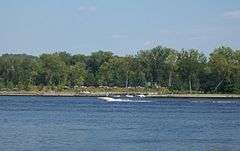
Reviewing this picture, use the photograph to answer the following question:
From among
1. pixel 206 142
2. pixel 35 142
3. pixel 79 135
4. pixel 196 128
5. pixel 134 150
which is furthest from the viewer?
pixel 196 128

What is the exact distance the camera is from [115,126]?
74250 mm

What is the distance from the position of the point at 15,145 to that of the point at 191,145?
1329 cm

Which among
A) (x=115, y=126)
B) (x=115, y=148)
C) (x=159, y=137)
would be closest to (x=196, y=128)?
(x=115, y=126)

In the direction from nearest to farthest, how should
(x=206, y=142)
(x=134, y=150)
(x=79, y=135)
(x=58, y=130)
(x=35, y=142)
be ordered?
(x=134, y=150)
(x=35, y=142)
(x=206, y=142)
(x=79, y=135)
(x=58, y=130)

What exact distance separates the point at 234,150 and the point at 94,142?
1105cm

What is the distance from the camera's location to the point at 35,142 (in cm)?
5156

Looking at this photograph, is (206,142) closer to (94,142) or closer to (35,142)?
(94,142)

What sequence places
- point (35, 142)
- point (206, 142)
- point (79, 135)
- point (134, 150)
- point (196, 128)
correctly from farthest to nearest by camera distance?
point (196, 128)
point (79, 135)
point (206, 142)
point (35, 142)
point (134, 150)

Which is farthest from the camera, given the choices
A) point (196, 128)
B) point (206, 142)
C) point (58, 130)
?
point (196, 128)

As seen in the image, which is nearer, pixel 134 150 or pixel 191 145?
pixel 134 150

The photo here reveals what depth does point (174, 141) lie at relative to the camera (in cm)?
5559

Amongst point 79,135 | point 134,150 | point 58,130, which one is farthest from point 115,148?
point 58,130

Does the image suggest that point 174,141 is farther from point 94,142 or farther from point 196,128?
point 196,128

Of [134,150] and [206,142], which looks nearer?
[134,150]
